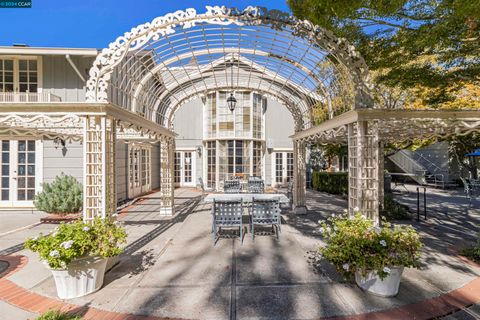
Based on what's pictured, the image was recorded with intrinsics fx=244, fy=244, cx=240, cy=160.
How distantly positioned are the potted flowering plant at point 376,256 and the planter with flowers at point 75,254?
3047 millimetres

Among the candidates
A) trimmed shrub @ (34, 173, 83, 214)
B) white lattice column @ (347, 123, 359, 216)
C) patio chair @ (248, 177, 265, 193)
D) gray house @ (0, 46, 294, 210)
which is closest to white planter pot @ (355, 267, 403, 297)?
white lattice column @ (347, 123, 359, 216)

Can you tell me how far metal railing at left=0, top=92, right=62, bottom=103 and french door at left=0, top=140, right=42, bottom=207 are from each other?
1.42 m

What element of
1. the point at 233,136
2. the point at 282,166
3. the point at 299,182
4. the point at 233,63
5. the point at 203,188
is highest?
the point at 233,63

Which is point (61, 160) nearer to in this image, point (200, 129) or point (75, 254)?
point (75, 254)

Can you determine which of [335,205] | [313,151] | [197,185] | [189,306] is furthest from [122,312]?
[313,151]

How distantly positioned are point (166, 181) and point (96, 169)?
12.7 ft

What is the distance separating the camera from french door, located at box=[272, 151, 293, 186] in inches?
613

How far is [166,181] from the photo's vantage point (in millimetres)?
8008

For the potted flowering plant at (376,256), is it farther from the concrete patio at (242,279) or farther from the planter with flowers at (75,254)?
the planter with flowers at (75,254)

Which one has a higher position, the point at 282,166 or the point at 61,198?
the point at 282,166

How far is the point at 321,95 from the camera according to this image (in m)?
7.02

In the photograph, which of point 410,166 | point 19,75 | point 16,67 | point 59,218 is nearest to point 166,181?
point 59,218

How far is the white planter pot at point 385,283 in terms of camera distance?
3076 mm

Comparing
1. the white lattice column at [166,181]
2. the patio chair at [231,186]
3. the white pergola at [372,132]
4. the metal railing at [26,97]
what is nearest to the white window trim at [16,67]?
the metal railing at [26,97]
